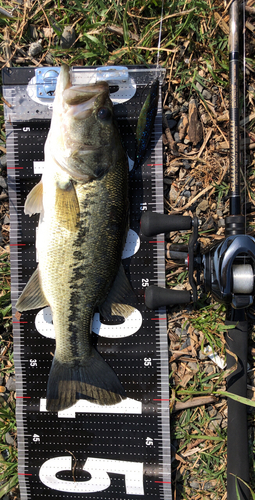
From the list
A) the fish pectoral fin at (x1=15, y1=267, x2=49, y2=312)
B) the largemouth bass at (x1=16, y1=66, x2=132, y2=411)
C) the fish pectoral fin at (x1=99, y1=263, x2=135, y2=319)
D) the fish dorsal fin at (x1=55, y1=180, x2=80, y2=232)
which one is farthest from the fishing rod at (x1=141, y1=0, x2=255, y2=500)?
the fish pectoral fin at (x1=15, y1=267, x2=49, y2=312)

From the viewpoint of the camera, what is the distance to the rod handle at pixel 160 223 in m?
2.33

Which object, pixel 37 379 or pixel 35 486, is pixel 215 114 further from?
pixel 35 486

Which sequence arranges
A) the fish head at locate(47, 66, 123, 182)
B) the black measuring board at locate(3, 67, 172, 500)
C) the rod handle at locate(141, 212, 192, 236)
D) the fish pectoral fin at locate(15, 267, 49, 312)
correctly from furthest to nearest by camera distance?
the black measuring board at locate(3, 67, 172, 500)
the fish pectoral fin at locate(15, 267, 49, 312)
the rod handle at locate(141, 212, 192, 236)
the fish head at locate(47, 66, 123, 182)

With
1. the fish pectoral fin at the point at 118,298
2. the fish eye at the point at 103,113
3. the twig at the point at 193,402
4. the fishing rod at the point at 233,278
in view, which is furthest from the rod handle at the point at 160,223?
the twig at the point at 193,402

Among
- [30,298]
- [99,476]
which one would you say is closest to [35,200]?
[30,298]

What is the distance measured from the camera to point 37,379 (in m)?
2.62

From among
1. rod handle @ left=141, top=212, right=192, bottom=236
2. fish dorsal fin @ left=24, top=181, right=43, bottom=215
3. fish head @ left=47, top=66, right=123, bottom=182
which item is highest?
fish head @ left=47, top=66, right=123, bottom=182

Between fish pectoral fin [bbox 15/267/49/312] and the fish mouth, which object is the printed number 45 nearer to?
fish pectoral fin [bbox 15/267/49/312]

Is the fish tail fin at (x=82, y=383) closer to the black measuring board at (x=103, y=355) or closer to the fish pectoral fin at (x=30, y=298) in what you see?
the black measuring board at (x=103, y=355)

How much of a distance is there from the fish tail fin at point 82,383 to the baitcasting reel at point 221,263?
0.68 meters

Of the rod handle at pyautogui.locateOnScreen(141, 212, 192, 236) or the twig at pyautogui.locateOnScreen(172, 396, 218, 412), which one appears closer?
the rod handle at pyautogui.locateOnScreen(141, 212, 192, 236)

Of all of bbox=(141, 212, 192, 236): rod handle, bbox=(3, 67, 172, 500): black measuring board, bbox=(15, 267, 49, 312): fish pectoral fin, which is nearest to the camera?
bbox=(141, 212, 192, 236): rod handle

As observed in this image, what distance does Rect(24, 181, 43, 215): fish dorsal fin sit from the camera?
7.75ft

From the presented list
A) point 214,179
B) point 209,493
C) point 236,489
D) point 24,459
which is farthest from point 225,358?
point 24,459
